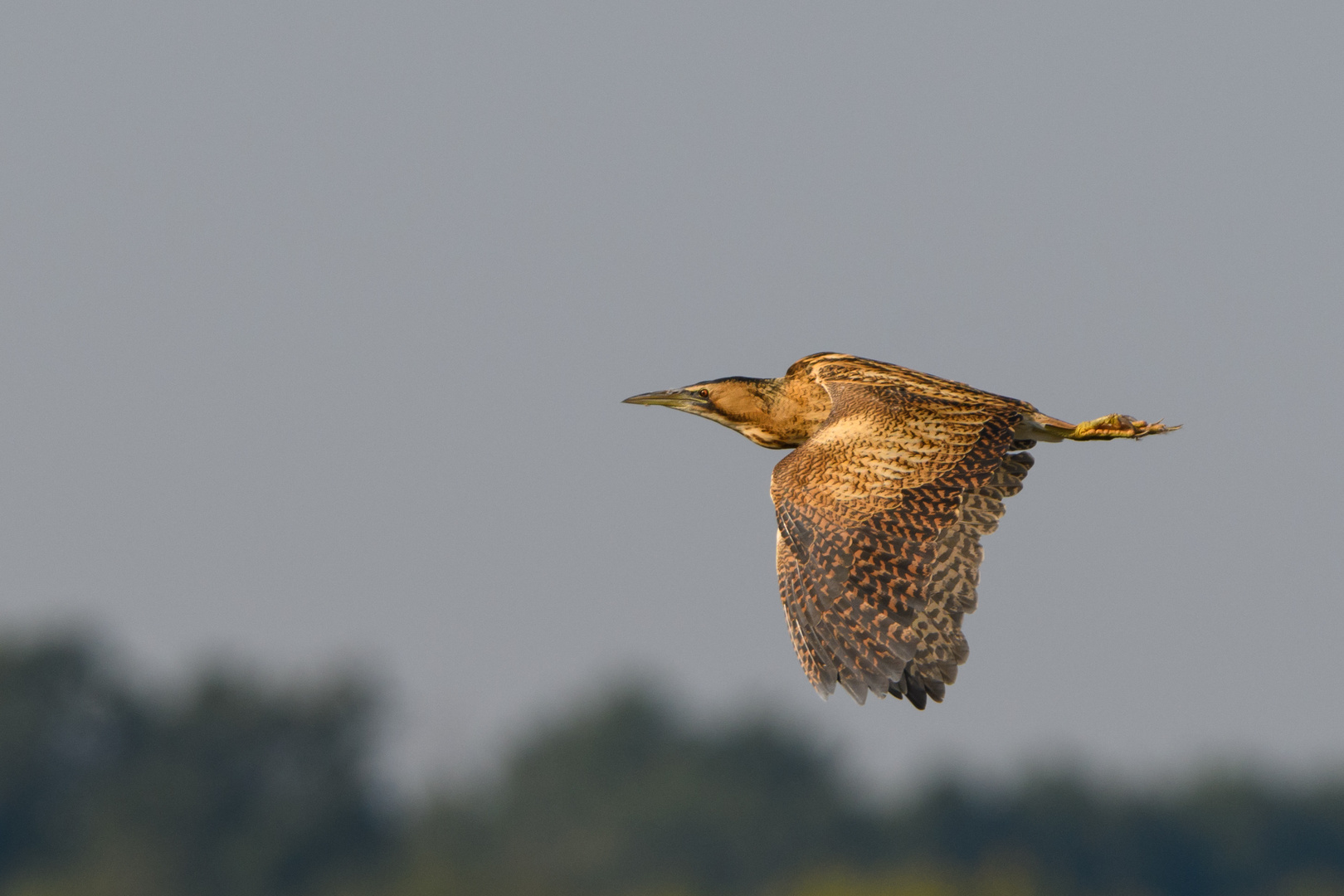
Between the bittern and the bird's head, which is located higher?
the bird's head

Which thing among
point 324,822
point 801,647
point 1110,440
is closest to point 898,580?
point 801,647

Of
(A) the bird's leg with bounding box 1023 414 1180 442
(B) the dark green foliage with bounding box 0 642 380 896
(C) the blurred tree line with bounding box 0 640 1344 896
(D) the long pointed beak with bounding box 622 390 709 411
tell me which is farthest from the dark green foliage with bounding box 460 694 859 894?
(A) the bird's leg with bounding box 1023 414 1180 442

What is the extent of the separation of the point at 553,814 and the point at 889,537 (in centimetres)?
12014

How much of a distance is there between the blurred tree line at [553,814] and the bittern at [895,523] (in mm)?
82135

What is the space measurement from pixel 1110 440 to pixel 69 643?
109940mm

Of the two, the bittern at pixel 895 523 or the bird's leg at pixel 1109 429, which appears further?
the bird's leg at pixel 1109 429

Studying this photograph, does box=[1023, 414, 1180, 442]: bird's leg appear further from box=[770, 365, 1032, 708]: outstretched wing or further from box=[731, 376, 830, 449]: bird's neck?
box=[731, 376, 830, 449]: bird's neck

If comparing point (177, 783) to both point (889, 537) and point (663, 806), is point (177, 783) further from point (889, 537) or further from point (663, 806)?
point (889, 537)

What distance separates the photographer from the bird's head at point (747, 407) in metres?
15.3

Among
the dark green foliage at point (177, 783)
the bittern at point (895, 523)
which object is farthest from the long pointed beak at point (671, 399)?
the dark green foliage at point (177, 783)

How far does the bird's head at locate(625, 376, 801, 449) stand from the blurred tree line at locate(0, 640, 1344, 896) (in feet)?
263

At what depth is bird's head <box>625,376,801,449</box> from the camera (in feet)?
50.3

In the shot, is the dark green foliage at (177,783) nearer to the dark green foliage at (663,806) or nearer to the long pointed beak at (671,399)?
the dark green foliage at (663,806)

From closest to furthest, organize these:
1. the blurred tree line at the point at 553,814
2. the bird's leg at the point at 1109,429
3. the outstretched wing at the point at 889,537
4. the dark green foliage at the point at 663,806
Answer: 1. the outstretched wing at the point at 889,537
2. the bird's leg at the point at 1109,429
3. the blurred tree line at the point at 553,814
4. the dark green foliage at the point at 663,806
